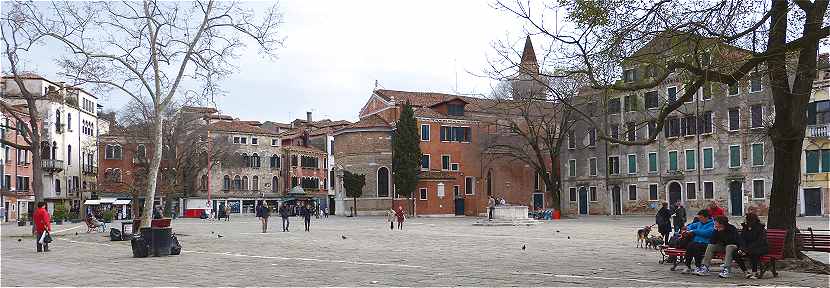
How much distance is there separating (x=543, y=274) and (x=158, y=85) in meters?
18.6

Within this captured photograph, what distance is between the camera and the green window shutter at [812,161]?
47281mm

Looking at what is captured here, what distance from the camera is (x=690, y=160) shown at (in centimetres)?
5550

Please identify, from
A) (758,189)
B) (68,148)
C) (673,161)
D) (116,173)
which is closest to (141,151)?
(68,148)

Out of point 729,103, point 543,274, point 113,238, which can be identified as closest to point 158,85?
point 113,238

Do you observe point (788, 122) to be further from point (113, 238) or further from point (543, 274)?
point (113, 238)

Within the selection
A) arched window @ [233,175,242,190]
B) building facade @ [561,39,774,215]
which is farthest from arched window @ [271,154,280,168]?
building facade @ [561,39,774,215]

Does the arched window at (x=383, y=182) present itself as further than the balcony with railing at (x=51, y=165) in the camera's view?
No

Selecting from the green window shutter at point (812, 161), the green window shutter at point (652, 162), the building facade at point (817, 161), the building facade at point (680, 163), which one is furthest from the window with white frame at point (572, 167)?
the green window shutter at point (812, 161)

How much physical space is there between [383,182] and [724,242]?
56839 mm

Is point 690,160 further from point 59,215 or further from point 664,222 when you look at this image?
point 59,215

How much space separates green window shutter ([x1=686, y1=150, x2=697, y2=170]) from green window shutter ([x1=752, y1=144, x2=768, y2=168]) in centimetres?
460

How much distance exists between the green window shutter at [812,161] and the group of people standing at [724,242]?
3745cm

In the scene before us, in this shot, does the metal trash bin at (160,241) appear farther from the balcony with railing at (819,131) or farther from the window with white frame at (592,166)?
the window with white frame at (592,166)

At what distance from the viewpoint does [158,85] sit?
2819cm
